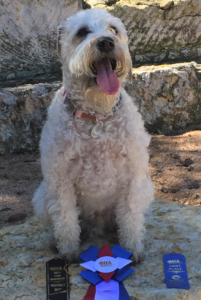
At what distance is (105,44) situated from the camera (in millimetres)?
2080

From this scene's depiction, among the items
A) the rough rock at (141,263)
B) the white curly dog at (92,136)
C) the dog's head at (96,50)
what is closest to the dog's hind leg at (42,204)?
the white curly dog at (92,136)

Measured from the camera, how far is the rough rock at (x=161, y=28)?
17.9 ft

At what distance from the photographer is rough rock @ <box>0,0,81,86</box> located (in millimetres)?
5047

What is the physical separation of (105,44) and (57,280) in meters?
1.56

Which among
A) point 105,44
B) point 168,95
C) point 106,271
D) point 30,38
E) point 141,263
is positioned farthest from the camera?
point 30,38

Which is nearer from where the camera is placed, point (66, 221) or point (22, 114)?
point (66, 221)

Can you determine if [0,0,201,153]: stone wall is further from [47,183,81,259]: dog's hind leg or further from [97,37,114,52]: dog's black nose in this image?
[97,37,114,52]: dog's black nose

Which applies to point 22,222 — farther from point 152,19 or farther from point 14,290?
point 152,19

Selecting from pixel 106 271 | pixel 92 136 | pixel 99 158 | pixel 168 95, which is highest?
pixel 92 136

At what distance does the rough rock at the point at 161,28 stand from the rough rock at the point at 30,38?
33.4 inches

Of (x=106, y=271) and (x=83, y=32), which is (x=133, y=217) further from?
(x=83, y=32)

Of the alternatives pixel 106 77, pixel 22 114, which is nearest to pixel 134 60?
pixel 22 114

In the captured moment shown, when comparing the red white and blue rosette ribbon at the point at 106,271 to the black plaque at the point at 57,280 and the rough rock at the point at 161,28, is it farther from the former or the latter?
the rough rock at the point at 161,28

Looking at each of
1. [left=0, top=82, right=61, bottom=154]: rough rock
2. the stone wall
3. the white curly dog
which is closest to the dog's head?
the white curly dog
